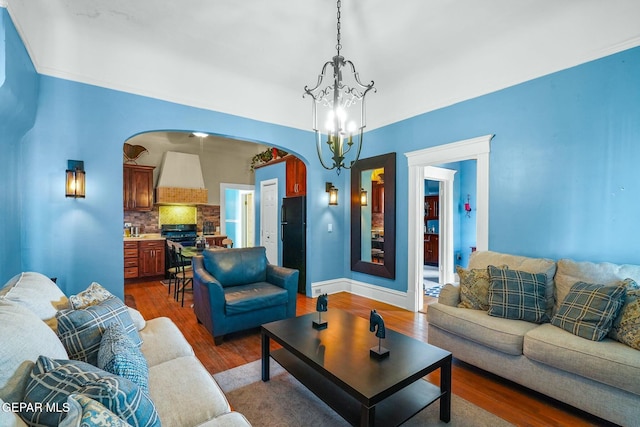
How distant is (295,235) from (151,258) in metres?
3.28

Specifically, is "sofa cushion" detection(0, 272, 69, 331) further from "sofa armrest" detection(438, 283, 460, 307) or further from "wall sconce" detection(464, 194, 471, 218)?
"wall sconce" detection(464, 194, 471, 218)

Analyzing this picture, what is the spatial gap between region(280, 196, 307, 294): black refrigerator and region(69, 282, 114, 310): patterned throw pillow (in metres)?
3.24

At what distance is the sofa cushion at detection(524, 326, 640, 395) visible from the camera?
70.9 inches

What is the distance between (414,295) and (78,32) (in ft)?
16.5

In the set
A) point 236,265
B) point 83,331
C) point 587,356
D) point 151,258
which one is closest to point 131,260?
point 151,258

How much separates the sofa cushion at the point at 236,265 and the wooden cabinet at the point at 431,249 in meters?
5.35

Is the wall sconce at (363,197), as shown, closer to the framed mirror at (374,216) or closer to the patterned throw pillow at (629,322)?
the framed mirror at (374,216)

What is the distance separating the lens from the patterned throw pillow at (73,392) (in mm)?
952

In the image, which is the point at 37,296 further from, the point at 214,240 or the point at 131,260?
the point at 214,240

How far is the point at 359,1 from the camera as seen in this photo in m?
2.66

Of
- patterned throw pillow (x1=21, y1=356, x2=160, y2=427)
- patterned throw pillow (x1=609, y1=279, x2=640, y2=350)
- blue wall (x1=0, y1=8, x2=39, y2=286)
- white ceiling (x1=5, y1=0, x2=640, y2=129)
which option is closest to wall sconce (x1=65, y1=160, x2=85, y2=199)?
blue wall (x1=0, y1=8, x2=39, y2=286)

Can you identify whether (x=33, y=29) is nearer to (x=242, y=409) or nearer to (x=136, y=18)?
(x=136, y=18)

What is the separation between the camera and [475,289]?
9.14 feet

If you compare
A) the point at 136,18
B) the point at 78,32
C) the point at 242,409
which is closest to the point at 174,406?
the point at 242,409
